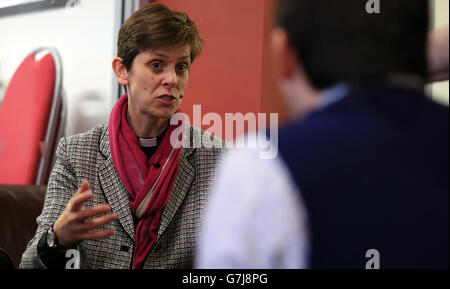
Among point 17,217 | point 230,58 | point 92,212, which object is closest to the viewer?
point 92,212

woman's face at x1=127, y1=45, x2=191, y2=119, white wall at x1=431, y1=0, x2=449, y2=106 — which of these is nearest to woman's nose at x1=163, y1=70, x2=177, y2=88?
woman's face at x1=127, y1=45, x2=191, y2=119

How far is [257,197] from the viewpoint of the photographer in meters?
0.44

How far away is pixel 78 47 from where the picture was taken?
5.68 feet

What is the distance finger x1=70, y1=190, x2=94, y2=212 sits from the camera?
2.91ft

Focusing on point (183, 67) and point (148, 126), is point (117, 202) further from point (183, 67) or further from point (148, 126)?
point (183, 67)

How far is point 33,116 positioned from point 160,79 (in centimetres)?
79

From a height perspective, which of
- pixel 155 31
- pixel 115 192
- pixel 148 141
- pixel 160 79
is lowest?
pixel 115 192

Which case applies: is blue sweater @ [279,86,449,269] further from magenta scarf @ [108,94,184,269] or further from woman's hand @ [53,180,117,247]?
magenta scarf @ [108,94,184,269]

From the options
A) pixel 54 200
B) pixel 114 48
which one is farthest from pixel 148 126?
pixel 114 48

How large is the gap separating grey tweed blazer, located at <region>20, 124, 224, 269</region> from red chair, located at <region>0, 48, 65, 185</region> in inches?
22.8

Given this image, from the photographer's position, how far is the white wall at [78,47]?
5.32ft

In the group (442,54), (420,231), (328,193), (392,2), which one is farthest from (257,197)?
(442,54)

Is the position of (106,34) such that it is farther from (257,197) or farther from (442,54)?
(257,197)
